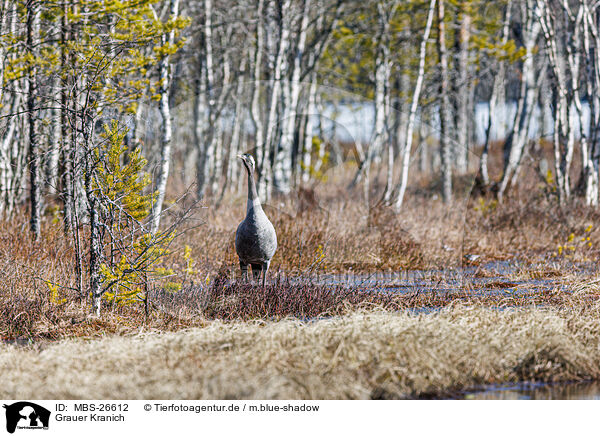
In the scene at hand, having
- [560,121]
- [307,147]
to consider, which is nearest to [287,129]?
[307,147]

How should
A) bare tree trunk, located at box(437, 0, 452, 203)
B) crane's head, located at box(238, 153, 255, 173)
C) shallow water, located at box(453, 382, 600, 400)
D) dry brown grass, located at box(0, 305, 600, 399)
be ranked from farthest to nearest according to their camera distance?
1. bare tree trunk, located at box(437, 0, 452, 203)
2. crane's head, located at box(238, 153, 255, 173)
3. shallow water, located at box(453, 382, 600, 400)
4. dry brown grass, located at box(0, 305, 600, 399)

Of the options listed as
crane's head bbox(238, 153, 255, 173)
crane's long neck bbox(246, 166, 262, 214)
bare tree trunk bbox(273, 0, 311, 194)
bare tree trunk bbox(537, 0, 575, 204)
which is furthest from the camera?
bare tree trunk bbox(273, 0, 311, 194)

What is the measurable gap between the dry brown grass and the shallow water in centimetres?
10

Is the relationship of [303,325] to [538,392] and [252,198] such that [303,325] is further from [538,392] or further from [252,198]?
[538,392]

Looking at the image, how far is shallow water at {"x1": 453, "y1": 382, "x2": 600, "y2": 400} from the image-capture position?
206 inches

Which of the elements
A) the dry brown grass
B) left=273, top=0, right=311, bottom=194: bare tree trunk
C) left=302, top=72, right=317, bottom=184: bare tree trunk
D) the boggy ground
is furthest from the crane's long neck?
left=302, top=72, right=317, bottom=184: bare tree trunk

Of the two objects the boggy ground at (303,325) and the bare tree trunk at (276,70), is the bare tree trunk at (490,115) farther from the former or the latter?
the bare tree trunk at (276,70)

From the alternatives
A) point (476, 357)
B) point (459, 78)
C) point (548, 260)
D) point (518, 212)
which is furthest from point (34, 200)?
point (459, 78)

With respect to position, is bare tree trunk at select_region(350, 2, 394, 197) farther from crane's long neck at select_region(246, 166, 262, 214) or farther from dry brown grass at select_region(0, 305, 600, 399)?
dry brown grass at select_region(0, 305, 600, 399)

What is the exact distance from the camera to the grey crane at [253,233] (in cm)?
715

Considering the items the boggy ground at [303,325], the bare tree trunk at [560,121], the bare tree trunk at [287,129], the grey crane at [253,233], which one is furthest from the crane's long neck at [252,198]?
the bare tree trunk at [560,121]

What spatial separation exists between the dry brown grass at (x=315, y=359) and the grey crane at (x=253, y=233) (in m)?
1.16

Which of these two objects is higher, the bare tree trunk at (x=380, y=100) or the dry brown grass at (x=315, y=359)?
the bare tree trunk at (x=380, y=100)

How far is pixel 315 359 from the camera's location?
5.24 m
